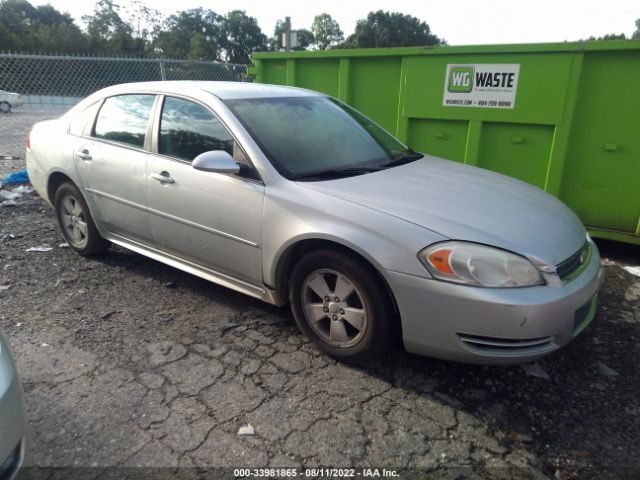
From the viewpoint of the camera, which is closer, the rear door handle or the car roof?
the car roof

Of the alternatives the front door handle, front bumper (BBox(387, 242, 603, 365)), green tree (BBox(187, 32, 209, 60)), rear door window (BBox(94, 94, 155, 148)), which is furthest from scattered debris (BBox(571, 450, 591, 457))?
green tree (BBox(187, 32, 209, 60))

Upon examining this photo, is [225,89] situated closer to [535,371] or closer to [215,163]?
[215,163]

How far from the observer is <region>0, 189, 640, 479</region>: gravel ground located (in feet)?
7.40

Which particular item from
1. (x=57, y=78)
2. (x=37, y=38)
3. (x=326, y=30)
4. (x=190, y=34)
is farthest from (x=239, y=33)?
(x=57, y=78)

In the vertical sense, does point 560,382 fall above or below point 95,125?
below

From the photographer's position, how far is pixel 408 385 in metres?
2.77

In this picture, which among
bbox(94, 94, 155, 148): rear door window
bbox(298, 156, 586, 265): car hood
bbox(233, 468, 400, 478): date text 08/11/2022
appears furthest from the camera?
bbox(94, 94, 155, 148): rear door window

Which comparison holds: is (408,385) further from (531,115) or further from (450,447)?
(531,115)

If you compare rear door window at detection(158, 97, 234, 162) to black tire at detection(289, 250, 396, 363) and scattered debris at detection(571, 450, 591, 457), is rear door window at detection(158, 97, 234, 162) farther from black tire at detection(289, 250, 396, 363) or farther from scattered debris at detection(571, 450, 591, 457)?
scattered debris at detection(571, 450, 591, 457)

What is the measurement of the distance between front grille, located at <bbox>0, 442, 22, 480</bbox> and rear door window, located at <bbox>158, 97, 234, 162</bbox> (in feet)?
6.60

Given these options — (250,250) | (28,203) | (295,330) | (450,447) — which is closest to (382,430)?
(450,447)

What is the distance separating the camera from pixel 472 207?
279 cm

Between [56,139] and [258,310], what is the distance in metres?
2.52

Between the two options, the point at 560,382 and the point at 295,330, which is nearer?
the point at 560,382
